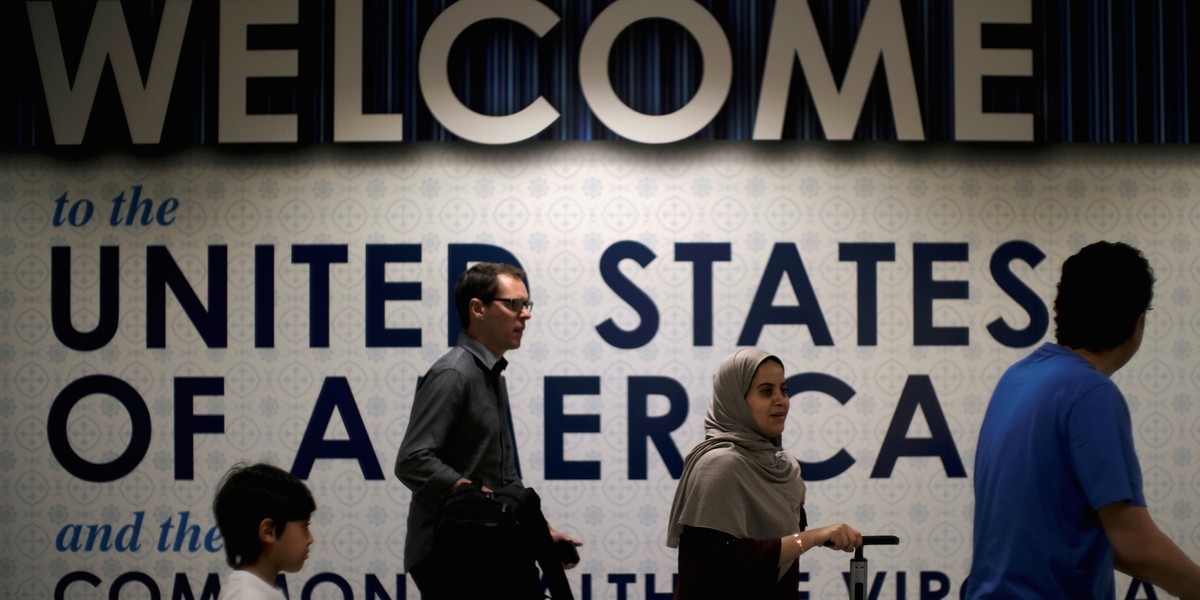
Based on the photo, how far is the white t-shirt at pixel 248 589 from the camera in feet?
7.52

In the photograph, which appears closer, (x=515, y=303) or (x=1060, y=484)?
(x=1060, y=484)

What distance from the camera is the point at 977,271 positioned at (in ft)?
15.3

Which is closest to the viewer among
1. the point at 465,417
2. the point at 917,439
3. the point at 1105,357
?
the point at 1105,357

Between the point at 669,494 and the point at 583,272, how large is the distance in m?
1.05

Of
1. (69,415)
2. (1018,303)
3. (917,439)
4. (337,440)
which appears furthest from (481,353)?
(1018,303)

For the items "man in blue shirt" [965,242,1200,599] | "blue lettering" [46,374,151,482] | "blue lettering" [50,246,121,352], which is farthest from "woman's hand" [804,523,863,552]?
"blue lettering" [50,246,121,352]

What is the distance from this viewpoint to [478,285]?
3.51 meters

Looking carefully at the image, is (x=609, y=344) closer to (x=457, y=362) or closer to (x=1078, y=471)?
(x=457, y=362)

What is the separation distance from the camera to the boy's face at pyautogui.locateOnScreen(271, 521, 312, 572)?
7.99 ft

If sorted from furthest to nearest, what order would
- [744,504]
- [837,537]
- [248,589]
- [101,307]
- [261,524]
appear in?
[101,307] < [744,504] < [837,537] < [261,524] < [248,589]

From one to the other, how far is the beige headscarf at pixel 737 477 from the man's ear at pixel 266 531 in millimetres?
1018

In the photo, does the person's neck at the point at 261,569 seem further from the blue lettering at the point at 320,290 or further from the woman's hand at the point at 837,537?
the blue lettering at the point at 320,290

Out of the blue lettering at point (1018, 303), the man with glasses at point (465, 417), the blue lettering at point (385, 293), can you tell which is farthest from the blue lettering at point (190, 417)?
the blue lettering at point (1018, 303)

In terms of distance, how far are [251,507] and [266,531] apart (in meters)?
0.07
